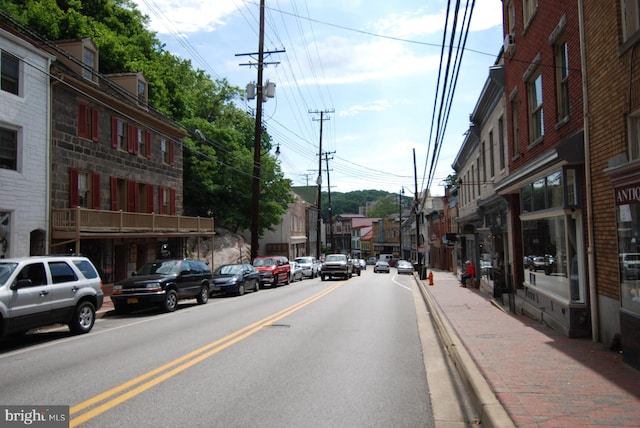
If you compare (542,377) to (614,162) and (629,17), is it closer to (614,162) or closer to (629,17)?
(614,162)

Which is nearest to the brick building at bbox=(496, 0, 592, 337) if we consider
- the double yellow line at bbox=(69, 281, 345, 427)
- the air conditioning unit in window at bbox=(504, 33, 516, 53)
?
the air conditioning unit in window at bbox=(504, 33, 516, 53)

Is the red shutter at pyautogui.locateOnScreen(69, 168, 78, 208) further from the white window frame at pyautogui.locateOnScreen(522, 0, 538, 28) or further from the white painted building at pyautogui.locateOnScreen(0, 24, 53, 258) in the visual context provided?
the white window frame at pyautogui.locateOnScreen(522, 0, 538, 28)

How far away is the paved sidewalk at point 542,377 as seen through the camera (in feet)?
16.3

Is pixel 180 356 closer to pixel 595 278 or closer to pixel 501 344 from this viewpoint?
pixel 501 344

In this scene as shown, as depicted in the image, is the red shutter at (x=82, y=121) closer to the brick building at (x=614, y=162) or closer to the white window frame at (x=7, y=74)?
the white window frame at (x=7, y=74)

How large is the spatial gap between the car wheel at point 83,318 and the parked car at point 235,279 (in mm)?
8675

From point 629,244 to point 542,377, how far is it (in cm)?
232

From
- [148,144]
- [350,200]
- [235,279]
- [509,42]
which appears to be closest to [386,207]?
[350,200]

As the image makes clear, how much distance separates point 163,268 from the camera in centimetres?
1692

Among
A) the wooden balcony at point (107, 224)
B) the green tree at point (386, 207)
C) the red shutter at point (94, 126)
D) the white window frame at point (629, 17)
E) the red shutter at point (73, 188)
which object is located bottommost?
the wooden balcony at point (107, 224)

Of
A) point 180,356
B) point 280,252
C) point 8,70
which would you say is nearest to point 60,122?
point 8,70

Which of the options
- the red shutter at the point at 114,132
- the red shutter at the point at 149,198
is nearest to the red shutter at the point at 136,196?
the red shutter at the point at 149,198

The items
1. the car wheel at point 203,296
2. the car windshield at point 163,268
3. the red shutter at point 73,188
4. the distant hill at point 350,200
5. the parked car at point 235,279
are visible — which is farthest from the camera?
the distant hill at point 350,200

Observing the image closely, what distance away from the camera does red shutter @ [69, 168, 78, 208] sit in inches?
804
